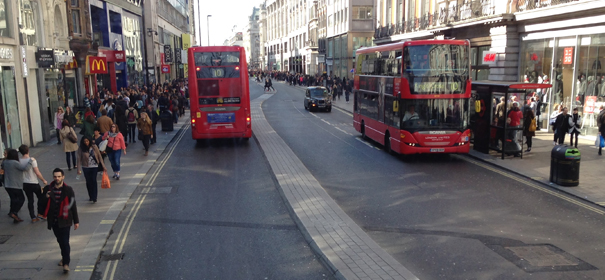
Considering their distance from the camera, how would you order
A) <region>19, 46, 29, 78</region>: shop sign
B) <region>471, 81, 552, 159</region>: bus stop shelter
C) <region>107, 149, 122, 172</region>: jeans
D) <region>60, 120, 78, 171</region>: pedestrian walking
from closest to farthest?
<region>107, 149, 122, 172</region>: jeans < <region>60, 120, 78, 171</region>: pedestrian walking < <region>471, 81, 552, 159</region>: bus stop shelter < <region>19, 46, 29, 78</region>: shop sign

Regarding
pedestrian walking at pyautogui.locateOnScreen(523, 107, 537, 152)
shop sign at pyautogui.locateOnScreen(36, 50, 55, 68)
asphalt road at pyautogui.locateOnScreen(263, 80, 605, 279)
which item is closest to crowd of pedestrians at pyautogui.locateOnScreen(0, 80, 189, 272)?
shop sign at pyautogui.locateOnScreen(36, 50, 55, 68)

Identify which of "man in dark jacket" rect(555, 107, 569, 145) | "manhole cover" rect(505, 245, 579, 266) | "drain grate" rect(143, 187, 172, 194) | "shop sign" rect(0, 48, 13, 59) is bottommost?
"drain grate" rect(143, 187, 172, 194)

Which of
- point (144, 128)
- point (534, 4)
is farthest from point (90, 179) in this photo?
point (534, 4)

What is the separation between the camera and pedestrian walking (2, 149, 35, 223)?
9.24m

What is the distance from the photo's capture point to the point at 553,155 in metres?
12.3

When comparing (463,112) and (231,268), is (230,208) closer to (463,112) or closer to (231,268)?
(231,268)

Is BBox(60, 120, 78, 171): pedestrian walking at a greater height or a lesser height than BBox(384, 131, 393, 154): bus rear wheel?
greater

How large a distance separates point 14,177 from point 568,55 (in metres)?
20.6

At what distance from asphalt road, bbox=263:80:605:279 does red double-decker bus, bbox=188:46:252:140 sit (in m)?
3.84

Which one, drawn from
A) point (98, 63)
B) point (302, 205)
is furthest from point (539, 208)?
point (98, 63)

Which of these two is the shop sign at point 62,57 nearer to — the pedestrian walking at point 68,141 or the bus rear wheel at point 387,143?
the pedestrian walking at point 68,141

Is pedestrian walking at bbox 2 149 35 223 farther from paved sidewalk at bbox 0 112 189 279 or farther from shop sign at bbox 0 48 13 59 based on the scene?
shop sign at bbox 0 48 13 59

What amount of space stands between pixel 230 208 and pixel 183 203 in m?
1.22

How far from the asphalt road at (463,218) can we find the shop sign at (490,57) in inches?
422
